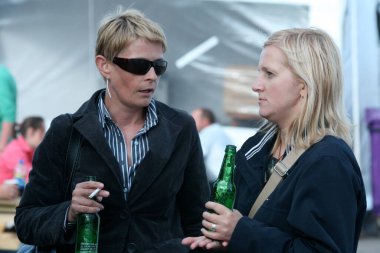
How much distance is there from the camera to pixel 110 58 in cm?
313

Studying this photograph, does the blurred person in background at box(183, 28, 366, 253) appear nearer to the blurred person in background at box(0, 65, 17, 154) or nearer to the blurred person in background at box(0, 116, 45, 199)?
the blurred person in background at box(0, 116, 45, 199)

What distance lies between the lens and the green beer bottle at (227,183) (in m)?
2.63

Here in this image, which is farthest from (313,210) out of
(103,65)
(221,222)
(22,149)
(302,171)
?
(22,149)

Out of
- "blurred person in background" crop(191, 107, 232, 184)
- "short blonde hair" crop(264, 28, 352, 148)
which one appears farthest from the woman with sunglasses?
"blurred person in background" crop(191, 107, 232, 184)

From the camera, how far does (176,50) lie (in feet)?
26.8

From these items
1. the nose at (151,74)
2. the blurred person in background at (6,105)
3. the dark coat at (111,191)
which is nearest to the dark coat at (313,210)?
the dark coat at (111,191)

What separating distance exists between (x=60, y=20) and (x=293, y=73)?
6046 mm

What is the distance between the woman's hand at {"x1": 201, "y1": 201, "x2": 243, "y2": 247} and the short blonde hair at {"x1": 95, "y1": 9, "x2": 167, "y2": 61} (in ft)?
2.95

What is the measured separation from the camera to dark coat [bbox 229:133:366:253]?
2301 mm

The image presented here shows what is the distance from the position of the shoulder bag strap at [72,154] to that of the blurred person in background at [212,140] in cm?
496

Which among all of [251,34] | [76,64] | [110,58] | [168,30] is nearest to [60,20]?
[76,64]

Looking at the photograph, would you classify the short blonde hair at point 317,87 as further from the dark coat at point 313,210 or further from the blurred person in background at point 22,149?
the blurred person in background at point 22,149

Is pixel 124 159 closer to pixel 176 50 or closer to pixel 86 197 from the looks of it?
pixel 86 197

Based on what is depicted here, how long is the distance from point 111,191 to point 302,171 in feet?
2.89
